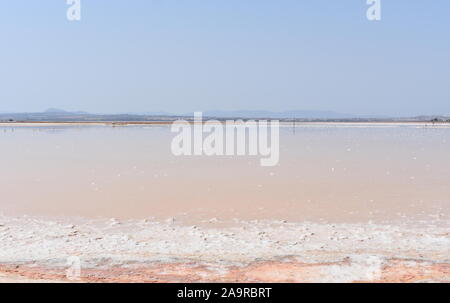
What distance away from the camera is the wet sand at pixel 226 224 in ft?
19.7

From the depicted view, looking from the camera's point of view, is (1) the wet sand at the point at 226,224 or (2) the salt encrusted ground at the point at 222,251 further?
(1) the wet sand at the point at 226,224

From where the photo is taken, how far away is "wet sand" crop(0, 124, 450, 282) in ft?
19.7

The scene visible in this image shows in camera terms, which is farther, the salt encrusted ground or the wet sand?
the wet sand

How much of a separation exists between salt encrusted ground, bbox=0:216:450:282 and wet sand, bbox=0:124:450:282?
0.06ft

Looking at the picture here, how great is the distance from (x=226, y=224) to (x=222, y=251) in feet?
5.42

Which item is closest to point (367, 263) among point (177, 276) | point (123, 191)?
point (177, 276)

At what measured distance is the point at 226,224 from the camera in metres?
8.46

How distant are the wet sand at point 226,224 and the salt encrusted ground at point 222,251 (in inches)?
0.7

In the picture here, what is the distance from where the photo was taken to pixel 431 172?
49.8 feet

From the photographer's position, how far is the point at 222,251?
6.82 metres

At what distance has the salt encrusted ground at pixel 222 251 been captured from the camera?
5773 mm

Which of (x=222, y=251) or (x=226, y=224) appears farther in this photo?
(x=226, y=224)

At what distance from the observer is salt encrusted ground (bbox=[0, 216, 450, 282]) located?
5773 mm
